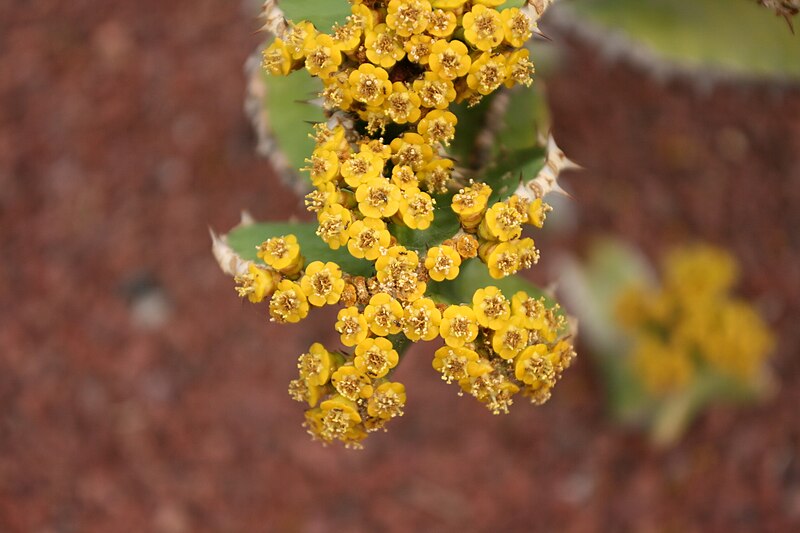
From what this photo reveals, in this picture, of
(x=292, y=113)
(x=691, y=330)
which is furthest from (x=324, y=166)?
(x=691, y=330)

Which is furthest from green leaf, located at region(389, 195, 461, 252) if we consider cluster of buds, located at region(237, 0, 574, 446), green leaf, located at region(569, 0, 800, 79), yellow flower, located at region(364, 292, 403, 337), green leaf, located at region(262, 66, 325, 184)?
green leaf, located at region(569, 0, 800, 79)

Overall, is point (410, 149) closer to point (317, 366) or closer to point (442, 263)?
point (442, 263)

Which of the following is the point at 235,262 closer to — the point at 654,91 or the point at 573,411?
the point at 573,411

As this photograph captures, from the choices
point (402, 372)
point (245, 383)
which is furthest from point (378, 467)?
point (245, 383)

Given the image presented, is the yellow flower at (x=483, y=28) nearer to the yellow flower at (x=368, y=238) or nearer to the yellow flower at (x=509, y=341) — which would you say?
the yellow flower at (x=368, y=238)

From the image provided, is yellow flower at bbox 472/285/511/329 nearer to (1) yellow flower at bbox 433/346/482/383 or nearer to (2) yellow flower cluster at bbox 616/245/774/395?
(1) yellow flower at bbox 433/346/482/383

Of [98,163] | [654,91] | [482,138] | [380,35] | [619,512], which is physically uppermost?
[380,35]
